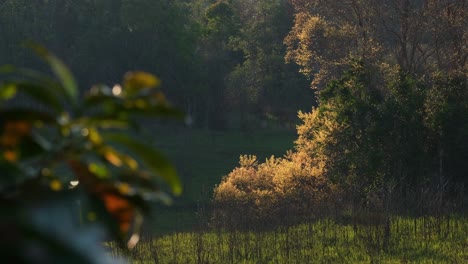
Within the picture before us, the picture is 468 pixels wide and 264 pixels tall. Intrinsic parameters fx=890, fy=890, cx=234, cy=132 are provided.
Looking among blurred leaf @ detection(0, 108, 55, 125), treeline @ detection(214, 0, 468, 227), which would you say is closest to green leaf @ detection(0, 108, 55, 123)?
blurred leaf @ detection(0, 108, 55, 125)

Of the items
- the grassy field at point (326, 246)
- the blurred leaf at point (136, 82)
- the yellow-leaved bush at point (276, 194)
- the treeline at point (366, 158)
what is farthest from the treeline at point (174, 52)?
the blurred leaf at point (136, 82)

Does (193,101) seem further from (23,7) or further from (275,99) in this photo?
(23,7)

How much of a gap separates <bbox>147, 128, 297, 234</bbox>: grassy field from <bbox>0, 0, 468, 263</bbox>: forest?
0.55 ft

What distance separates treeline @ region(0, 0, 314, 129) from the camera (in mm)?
51312

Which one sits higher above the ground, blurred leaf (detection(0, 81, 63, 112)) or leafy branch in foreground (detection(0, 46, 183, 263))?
blurred leaf (detection(0, 81, 63, 112))

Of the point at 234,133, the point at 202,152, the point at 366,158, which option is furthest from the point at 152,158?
the point at 234,133

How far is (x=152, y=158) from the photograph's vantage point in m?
0.64

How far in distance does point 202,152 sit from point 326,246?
28352 mm

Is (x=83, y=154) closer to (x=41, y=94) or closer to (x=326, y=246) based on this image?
(x=41, y=94)

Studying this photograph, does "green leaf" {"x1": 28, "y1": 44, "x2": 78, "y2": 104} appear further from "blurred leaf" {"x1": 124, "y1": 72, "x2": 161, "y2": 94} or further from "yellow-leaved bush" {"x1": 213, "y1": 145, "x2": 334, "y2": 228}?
"yellow-leaved bush" {"x1": 213, "y1": 145, "x2": 334, "y2": 228}

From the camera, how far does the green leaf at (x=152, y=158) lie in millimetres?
628

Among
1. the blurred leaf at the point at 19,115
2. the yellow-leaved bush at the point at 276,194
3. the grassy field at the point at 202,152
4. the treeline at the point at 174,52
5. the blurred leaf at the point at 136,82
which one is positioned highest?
the treeline at the point at 174,52

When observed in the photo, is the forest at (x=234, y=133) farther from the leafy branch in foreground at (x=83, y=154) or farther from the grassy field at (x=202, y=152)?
the grassy field at (x=202, y=152)

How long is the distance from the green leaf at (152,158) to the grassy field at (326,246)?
16.2m
